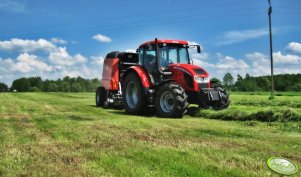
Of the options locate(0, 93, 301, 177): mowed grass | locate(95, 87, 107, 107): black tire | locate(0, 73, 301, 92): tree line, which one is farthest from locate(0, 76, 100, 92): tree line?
locate(0, 93, 301, 177): mowed grass

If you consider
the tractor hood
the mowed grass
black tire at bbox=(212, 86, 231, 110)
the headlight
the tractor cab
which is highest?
the tractor cab

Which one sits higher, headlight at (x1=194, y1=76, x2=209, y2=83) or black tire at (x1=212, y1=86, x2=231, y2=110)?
headlight at (x1=194, y1=76, x2=209, y2=83)

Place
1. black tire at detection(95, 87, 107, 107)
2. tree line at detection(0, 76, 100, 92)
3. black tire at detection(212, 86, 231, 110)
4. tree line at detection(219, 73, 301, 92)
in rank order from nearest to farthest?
black tire at detection(212, 86, 231, 110) < black tire at detection(95, 87, 107, 107) < tree line at detection(219, 73, 301, 92) < tree line at detection(0, 76, 100, 92)

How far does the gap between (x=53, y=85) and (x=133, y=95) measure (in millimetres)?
59556

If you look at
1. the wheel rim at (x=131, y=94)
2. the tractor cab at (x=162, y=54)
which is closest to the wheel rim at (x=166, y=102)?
the tractor cab at (x=162, y=54)

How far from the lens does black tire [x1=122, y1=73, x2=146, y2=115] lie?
14.7m

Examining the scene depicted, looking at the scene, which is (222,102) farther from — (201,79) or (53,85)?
(53,85)

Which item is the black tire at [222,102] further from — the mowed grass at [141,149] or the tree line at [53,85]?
the tree line at [53,85]

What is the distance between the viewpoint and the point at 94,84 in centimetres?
6203

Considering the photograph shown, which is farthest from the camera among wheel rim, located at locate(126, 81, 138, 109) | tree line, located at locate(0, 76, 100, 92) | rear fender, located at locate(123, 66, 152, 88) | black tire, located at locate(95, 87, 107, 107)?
tree line, located at locate(0, 76, 100, 92)

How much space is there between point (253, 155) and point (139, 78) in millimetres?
8819

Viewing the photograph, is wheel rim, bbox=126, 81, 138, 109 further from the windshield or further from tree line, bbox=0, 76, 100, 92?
tree line, bbox=0, 76, 100, 92

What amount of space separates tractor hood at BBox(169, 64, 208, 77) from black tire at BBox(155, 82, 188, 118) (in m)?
0.64

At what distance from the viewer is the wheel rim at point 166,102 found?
13.4 metres
